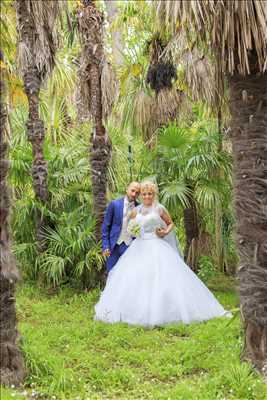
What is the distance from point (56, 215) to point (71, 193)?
2.47 ft

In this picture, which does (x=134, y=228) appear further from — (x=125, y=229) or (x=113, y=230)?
(x=113, y=230)

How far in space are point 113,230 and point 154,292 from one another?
1.65 metres

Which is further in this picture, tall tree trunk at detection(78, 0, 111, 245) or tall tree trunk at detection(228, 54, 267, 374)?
tall tree trunk at detection(78, 0, 111, 245)

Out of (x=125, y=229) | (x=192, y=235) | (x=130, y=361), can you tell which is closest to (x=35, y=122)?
(x=125, y=229)

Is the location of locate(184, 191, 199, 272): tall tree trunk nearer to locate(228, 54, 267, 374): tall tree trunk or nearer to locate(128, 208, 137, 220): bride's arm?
locate(128, 208, 137, 220): bride's arm

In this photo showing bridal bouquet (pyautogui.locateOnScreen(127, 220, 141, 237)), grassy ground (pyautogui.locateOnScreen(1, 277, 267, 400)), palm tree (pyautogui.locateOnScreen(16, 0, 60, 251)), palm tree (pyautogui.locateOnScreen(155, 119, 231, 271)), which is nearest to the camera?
grassy ground (pyautogui.locateOnScreen(1, 277, 267, 400))

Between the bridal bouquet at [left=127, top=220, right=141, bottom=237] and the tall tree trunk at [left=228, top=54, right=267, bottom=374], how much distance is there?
287 centimetres

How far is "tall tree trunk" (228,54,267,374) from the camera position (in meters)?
6.06

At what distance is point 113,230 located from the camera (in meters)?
9.37

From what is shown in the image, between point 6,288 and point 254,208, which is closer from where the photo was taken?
point 6,288

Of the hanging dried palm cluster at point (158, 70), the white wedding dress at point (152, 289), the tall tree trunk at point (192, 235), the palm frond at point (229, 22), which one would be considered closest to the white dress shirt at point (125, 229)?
the white wedding dress at point (152, 289)

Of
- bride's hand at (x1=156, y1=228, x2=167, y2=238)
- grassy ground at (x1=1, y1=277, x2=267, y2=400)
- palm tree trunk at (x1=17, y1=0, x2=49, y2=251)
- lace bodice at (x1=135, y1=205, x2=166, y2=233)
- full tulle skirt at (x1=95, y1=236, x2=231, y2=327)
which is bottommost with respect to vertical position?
grassy ground at (x1=1, y1=277, x2=267, y2=400)

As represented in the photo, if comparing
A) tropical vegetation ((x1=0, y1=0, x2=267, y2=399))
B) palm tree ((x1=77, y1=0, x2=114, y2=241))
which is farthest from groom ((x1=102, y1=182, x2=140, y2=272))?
palm tree ((x1=77, y1=0, x2=114, y2=241))

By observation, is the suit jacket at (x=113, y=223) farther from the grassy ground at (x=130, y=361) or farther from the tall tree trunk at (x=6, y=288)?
the tall tree trunk at (x=6, y=288)
